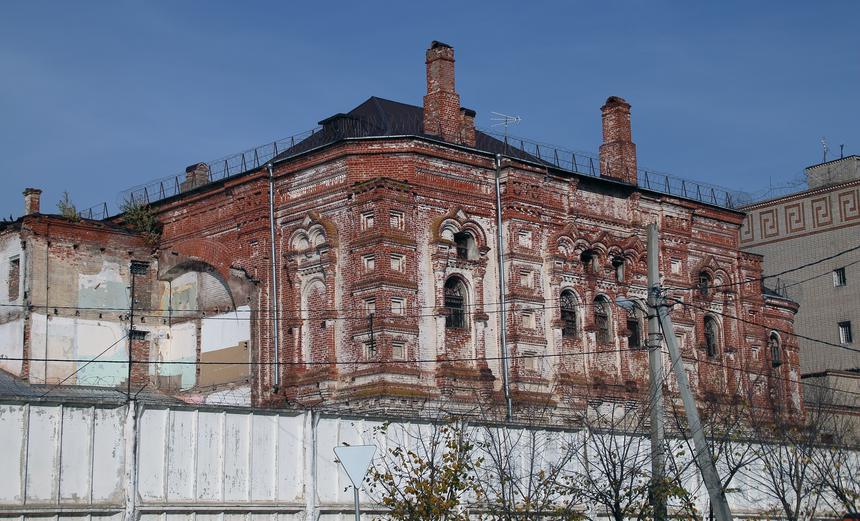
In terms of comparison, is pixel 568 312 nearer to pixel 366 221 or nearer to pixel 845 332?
pixel 366 221

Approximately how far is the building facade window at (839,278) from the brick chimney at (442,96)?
22225 mm

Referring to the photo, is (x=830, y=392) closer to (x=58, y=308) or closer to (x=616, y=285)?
(x=616, y=285)

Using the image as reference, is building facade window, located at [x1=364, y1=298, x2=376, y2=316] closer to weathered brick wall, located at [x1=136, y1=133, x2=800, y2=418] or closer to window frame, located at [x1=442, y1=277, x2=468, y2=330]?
weathered brick wall, located at [x1=136, y1=133, x2=800, y2=418]

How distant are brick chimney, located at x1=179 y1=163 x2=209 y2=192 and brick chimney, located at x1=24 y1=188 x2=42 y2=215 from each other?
4.57 meters

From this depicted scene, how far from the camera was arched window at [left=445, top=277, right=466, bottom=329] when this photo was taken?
38062mm

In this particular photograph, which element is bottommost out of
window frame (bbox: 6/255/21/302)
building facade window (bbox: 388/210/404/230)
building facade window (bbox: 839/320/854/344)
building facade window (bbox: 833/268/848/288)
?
building facade window (bbox: 839/320/854/344)

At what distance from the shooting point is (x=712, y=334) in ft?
149

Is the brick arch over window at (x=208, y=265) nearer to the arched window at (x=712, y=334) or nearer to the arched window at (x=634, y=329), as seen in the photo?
the arched window at (x=634, y=329)

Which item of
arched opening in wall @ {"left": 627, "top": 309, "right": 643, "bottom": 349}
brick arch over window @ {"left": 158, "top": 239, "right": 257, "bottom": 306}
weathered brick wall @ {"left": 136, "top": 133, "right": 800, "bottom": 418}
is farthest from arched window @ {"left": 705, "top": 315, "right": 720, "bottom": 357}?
brick arch over window @ {"left": 158, "top": 239, "right": 257, "bottom": 306}

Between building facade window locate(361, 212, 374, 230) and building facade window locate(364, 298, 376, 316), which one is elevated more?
building facade window locate(361, 212, 374, 230)

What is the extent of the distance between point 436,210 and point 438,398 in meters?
5.44

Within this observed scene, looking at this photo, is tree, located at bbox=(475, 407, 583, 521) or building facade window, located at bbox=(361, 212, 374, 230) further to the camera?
building facade window, located at bbox=(361, 212, 374, 230)

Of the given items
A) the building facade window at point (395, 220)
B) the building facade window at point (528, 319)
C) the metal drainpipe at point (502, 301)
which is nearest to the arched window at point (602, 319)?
the building facade window at point (528, 319)

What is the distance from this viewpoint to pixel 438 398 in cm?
3641
